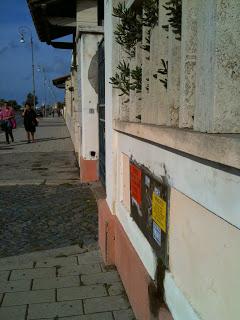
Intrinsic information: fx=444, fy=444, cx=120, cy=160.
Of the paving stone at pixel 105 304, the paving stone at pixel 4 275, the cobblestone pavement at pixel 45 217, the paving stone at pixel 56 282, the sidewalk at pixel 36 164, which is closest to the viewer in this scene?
the paving stone at pixel 105 304

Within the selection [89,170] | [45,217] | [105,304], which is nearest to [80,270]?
[105,304]

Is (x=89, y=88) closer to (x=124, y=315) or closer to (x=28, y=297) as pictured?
(x=28, y=297)

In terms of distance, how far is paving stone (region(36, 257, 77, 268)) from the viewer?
193 inches

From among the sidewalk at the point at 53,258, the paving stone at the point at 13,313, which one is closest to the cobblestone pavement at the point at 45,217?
the sidewalk at the point at 53,258

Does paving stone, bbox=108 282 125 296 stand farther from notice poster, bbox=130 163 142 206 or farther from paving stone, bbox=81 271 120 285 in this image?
notice poster, bbox=130 163 142 206

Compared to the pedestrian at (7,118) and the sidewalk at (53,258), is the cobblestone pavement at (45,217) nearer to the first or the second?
the sidewalk at (53,258)

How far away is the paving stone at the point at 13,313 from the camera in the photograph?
3729 mm

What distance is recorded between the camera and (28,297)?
13.4 ft

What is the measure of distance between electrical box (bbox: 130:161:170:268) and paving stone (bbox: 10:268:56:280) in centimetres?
130

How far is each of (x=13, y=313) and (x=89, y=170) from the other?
5.48 m

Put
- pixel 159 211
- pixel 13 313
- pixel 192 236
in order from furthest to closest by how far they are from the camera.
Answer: pixel 13 313 → pixel 159 211 → pixel 192 236

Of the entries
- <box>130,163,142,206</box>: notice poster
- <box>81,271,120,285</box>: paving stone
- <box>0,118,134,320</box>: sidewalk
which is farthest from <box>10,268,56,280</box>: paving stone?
<box>130,163,142,206</box>: notice poster

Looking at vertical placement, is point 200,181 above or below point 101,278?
above

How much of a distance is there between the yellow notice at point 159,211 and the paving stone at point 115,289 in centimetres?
133
